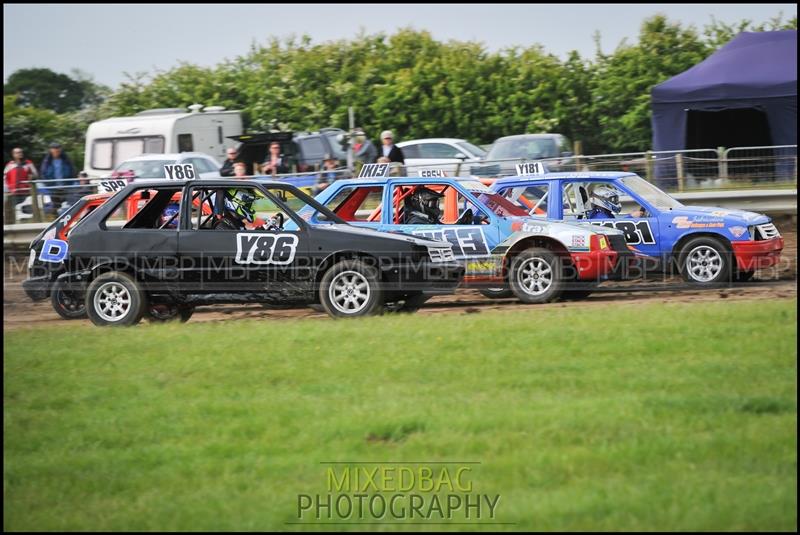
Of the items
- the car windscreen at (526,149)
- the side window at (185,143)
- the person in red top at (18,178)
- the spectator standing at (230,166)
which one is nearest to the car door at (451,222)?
the car windscreen at (526,149)

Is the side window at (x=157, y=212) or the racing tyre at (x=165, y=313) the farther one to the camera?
the racing tyre at (x=165, y=313)

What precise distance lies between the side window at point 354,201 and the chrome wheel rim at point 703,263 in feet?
12.5

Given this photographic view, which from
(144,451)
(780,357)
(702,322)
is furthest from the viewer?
(702,322)

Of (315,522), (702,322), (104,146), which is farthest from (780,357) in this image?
(104,146)

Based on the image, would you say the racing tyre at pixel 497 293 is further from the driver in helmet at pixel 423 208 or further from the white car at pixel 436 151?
the white car at pixel 436 151

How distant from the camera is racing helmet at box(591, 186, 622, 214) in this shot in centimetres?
1362

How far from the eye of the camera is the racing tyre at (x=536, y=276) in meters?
12.4


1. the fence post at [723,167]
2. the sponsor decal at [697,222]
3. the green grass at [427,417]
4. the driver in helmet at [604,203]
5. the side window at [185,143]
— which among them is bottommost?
the green grass at [427,417]

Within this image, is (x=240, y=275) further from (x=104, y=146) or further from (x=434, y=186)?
(x=104, y=146)

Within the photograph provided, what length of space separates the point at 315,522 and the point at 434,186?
7.75 meters

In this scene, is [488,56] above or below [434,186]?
above

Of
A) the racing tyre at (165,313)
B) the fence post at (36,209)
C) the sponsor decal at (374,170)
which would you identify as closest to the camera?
the racing tyre at (165,313)

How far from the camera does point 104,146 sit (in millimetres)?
27016

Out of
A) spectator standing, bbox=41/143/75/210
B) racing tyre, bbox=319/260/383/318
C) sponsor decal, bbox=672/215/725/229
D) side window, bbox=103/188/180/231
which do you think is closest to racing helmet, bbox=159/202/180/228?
side window, bbox=103/188/180/231
